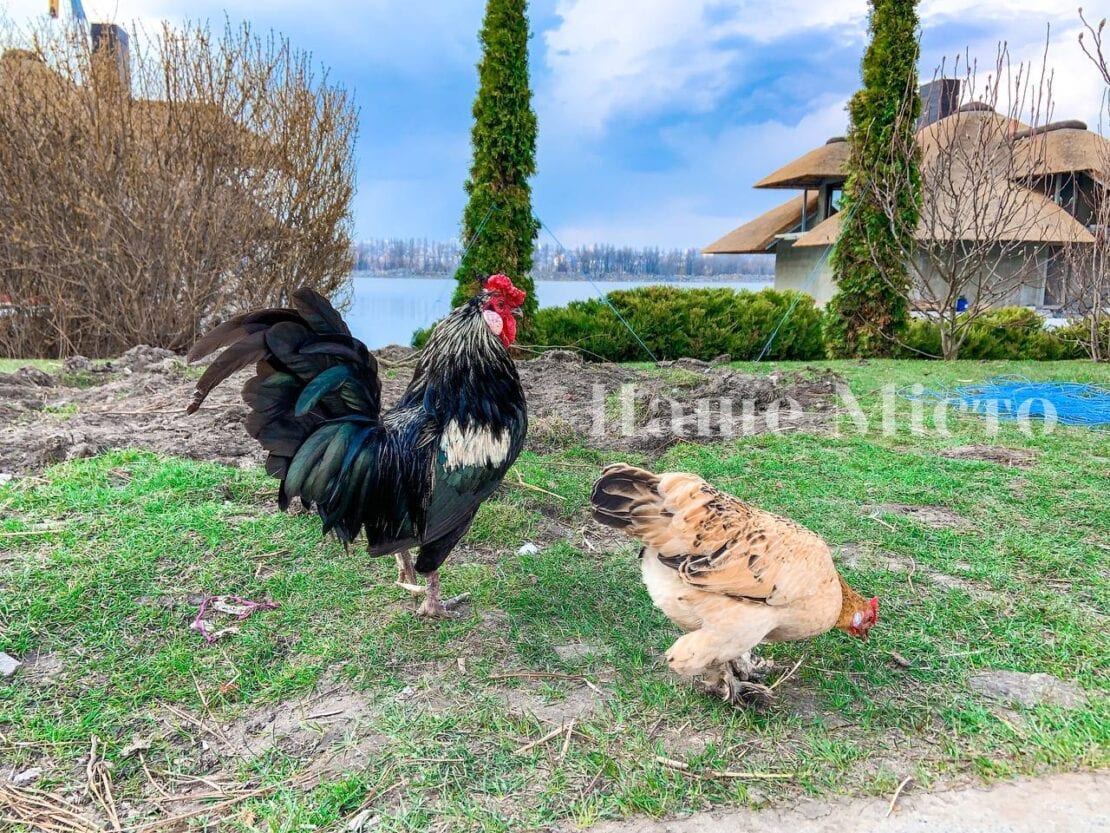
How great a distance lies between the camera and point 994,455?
5148mm

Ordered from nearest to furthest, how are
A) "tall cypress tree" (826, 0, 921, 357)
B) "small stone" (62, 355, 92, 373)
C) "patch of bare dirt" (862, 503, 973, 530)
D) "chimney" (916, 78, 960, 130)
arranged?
"patch of bare dirt" (862, 503, 973, 530) → "small stone" (62, 355, 92, 373) → "tall cypress tree" (826, 0, 921, 357) → "chimney" (916, 78, 960, 130)

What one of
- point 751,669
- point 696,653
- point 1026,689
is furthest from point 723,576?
point 1026,689

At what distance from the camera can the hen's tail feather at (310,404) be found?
2.46 m

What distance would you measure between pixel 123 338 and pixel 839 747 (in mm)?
11107

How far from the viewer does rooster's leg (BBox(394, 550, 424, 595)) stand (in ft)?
9.71

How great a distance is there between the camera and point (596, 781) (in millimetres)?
1890

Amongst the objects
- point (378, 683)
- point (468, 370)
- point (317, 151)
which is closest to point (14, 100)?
point (317, 151)

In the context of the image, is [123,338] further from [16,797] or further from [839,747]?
[839,747]

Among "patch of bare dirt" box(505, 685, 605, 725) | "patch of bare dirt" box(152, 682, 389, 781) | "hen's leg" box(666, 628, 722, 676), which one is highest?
"hen's leg" box(666, 628, 722, 676)

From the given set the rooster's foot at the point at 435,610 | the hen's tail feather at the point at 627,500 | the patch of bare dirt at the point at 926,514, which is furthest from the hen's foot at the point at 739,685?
the patch of bare dirt at the point at 926,514

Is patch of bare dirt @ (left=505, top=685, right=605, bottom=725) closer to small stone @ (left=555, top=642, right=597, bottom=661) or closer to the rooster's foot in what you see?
small stone @ (left=555, top=642, right=597, bottom=661)

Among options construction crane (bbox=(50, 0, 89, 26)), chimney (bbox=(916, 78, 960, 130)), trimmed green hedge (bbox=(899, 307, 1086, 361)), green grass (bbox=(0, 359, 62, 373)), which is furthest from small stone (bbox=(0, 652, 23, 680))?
chimney (bbox=(916, 78, 960, 130))

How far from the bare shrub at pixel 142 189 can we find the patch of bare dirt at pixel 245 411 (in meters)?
1.84

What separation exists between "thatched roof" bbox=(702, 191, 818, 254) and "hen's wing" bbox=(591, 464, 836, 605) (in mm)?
21312
